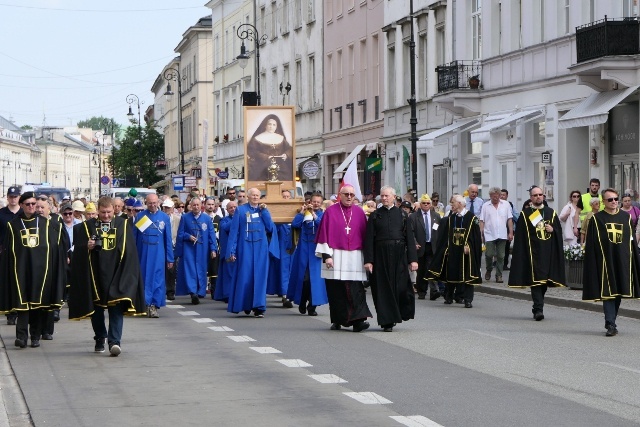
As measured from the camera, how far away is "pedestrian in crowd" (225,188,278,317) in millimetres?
20734

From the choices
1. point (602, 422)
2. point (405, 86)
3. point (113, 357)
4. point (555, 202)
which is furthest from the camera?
point (405, 86)

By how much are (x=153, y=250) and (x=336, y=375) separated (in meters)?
8.58

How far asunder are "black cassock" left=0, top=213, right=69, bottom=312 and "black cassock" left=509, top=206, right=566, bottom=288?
6612mm

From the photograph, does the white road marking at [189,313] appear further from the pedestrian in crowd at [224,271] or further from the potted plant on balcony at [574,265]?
the potted plant on balcony at [574,265]

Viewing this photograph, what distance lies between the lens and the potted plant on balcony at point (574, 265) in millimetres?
24641

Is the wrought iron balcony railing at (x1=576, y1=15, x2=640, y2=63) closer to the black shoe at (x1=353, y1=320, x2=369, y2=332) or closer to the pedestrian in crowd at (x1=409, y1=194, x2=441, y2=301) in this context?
the pedestrian in crowd at (x1=409, y1=194, x2=441, y2=301)

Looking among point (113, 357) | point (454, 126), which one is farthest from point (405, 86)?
point (113, 357)

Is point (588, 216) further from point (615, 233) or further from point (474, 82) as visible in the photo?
point (474, 82)

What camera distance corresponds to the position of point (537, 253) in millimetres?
19984

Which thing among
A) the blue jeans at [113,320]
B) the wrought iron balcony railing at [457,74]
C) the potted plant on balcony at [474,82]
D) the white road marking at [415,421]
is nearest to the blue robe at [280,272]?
the blue jeans at [113,320]

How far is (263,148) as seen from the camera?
31453 mm

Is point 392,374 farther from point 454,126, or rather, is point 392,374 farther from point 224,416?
point 454,126

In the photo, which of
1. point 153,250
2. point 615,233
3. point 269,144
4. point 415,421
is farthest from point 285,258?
point 415,421

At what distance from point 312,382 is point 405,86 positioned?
3469cm
